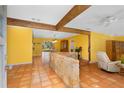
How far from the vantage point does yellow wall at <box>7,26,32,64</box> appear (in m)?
5.26

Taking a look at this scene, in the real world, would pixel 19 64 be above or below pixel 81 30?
below

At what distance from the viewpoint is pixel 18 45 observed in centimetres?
554

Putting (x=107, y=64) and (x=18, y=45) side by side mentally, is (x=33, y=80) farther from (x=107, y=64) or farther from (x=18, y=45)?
(x=107, y=64)

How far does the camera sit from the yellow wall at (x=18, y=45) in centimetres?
526

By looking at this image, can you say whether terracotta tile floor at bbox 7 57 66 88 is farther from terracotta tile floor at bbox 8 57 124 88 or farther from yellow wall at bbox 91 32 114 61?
yellow wall at bbox 91 32 114 61

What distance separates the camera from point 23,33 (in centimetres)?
566

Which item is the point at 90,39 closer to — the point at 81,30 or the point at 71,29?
the point at 81,30

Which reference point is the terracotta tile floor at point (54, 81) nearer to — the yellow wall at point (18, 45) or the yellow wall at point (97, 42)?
the yellow wall at point (18, 45)

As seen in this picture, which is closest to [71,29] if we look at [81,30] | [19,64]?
[81,30]

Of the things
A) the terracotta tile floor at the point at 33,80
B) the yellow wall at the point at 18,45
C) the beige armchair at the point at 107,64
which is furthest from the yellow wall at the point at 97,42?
the yellow wall at the point at 18,45

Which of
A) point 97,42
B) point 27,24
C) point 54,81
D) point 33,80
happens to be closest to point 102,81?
point 54,81
